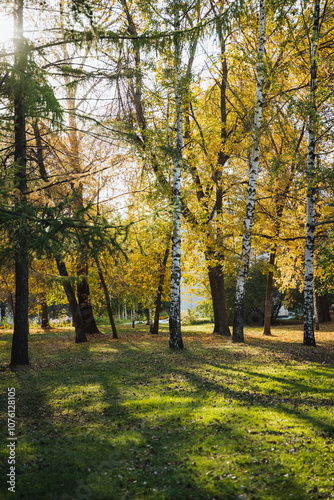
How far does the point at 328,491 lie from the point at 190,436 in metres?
1.88

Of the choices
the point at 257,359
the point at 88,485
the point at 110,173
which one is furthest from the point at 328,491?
the point at 110,173

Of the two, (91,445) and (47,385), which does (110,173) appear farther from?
(91,445)

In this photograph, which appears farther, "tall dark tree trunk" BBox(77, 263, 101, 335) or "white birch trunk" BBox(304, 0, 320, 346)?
"tall dark tree trunk" BBox(77, 263, 101, 335)

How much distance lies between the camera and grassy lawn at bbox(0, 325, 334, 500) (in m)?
4.03

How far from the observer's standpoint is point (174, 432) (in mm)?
5375

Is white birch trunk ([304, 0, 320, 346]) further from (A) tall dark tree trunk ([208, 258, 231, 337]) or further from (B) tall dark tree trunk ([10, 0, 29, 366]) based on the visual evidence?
(B) tall dark tree trunk ([10, 0, 29, 366])

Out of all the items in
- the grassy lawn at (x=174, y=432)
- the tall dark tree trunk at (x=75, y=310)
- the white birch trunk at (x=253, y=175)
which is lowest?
the grassy lawn at (x=174, y=432)

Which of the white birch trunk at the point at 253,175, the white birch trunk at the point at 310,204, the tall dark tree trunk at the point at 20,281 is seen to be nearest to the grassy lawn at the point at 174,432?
the tall dark tree trunk at the point at 20,281

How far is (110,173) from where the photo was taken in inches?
643

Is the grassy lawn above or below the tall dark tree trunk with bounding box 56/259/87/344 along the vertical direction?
below

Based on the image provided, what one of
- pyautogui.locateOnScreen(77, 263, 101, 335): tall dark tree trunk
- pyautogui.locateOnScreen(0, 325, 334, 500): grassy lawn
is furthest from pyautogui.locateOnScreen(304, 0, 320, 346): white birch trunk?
pyautogui.locateOnScreen(77, 263, 101, 335): tall dark tree trunk

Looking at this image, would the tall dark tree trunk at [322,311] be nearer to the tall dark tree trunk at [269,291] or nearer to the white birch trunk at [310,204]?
the tall dark tree trunk at [269,291]

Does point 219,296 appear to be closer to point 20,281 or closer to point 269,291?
point 269,291

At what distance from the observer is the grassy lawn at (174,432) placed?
13.2 feet
